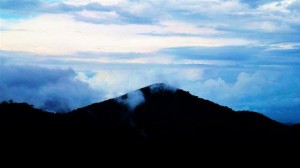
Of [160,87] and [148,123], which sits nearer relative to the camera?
[148,123]

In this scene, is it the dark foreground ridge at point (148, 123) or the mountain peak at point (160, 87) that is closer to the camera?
the dark foreground ridge at point (148, 123)

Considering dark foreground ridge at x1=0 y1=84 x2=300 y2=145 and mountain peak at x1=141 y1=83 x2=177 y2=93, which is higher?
mountain peak at x1=141 y1=83 x2=177 y2=93

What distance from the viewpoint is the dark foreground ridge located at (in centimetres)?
14675

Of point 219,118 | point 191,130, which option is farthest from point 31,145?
point 219,118

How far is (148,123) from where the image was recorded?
171000mm

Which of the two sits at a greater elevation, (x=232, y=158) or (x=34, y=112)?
(x=34, y=112)

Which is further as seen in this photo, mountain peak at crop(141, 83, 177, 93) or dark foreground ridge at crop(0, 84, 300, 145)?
mountain peak at crop(141, 83, 177, 93)

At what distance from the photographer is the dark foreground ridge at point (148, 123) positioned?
147m

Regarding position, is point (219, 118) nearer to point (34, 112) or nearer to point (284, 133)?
point (284, 133)

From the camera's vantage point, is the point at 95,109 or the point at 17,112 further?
the point at 95,109

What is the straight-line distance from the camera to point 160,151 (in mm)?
152250

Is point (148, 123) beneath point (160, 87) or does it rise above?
beneath

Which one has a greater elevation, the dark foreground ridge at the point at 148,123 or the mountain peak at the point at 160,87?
the mountain peak at the point at 160,87

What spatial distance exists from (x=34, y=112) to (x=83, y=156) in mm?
31645
